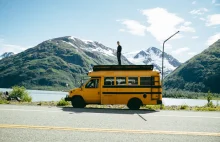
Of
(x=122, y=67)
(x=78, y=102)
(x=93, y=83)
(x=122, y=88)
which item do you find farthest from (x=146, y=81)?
(x=78, y=102)

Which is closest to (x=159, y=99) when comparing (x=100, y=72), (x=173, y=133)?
(x=100, y=72)

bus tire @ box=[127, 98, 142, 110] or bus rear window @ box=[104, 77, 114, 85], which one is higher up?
bus rear window @ box=[104, 77, 114, 85]

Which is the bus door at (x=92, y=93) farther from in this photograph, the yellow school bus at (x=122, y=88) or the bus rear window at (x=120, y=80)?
the bus rear window at (x=120, y=80)

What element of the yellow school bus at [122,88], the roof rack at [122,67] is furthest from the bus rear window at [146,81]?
the roof rack at [122,67]

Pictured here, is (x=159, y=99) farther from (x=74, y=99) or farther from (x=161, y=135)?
(x=161, y=135)

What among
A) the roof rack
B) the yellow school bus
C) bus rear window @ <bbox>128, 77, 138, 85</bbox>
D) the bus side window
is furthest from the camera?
the bus side window

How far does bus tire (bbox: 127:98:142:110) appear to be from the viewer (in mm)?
16250

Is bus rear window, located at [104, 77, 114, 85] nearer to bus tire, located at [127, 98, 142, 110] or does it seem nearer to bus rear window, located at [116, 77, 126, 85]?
bus rear window, located at [116, 77, 126, 85]

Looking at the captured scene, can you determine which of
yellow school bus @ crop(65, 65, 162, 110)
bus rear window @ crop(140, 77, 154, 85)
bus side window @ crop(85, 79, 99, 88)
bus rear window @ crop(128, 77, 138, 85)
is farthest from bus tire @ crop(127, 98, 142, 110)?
bus side window @ crop(85, 79, 99, 88)

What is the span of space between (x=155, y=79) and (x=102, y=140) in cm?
1092

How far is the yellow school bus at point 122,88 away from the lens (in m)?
16.2

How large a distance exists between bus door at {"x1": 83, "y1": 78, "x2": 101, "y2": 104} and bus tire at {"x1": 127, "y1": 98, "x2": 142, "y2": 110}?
2133 mm

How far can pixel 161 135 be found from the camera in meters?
6.83

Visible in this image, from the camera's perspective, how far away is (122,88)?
53.6 ft
